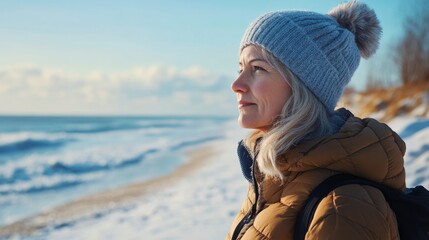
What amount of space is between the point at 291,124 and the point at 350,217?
44 cm

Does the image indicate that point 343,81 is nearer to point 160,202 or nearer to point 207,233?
point 207,233

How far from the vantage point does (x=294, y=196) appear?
140 centimetres

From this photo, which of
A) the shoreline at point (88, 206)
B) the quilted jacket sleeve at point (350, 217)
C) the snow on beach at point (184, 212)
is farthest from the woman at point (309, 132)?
the shoreline at point (88, 206)

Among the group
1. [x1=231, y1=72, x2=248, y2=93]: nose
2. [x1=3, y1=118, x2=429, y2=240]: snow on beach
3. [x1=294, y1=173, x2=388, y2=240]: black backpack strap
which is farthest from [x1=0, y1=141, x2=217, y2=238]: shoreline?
[x1=294, y1=173, x2=388, y2=240]: black backpack strap

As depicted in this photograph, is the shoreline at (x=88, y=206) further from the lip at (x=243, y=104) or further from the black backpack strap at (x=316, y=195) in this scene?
the black backpack strap at (x=316, y=195)

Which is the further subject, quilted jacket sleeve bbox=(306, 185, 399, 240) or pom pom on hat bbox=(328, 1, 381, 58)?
pom pom on hat bbox=(328, 1, 381, 58)

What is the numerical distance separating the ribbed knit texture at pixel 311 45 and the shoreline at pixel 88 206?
6.12m

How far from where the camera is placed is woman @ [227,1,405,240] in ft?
4.24

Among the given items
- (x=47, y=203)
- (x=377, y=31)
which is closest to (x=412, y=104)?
(x=47, y=203)

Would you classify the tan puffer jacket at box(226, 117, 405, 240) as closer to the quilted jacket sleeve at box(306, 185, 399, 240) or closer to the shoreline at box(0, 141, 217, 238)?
the quilted jacket sleeve at box(306, 185, 399, 240)

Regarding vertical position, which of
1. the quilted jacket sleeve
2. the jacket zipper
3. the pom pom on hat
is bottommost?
the quilted jacket sleeve

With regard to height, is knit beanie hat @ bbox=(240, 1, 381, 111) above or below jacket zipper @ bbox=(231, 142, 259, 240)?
above

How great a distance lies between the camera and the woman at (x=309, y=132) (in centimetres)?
129

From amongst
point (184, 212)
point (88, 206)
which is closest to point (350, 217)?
point (184, 212)
